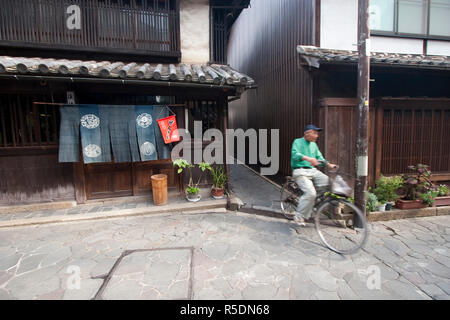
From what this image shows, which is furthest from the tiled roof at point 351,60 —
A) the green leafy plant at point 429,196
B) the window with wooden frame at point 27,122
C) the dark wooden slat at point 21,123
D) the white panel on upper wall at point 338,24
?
the dark wooden slat at point 21,123

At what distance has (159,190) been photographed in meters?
7.21

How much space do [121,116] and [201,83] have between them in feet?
8.55

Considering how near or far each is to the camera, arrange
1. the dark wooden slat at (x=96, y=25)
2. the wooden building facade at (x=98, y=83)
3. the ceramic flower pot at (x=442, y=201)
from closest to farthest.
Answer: the wooden building facade at (x=98, y=83) < the ceramic flower pot at (x=442, y=201) < the dark wooden slat at (x=96, y=25)

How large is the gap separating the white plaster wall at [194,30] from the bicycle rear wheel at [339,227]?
6.69 metres

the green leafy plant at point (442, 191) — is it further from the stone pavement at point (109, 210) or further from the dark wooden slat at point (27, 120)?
the dark wooden slat at point (27, 120)

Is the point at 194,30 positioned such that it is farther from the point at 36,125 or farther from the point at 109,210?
the point at 109,210

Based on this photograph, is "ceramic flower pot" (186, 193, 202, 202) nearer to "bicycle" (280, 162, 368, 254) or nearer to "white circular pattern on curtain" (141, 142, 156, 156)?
"white circular pattern on curtain" (141, 142, 156, 156)

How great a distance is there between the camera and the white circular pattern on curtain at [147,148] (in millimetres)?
7074

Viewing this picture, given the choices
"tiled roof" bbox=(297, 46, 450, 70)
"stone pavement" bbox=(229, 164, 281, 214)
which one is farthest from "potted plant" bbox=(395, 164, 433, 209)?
"stone pavement" bbox=(229, 164, 281, 214)

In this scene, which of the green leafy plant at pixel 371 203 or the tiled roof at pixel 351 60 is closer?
the tiled roof at pixel 351 60

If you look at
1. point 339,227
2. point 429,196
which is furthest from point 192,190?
point 429,196

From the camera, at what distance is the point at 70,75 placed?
574cm
